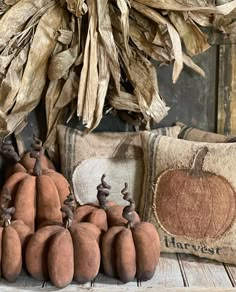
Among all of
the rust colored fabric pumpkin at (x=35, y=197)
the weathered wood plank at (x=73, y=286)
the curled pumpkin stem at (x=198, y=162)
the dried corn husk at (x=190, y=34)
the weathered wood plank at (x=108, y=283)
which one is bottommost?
the weathered wood plank at (x=108, y=283)

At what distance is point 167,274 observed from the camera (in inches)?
44.7

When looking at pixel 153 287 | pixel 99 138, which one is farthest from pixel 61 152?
pixel 153 287

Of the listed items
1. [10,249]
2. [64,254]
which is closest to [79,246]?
[64,254]

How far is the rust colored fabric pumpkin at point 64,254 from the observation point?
1055 millimetres

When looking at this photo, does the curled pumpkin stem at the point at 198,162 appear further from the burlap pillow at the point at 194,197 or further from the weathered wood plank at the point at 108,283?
the weathered wood plank at the point at 108,283

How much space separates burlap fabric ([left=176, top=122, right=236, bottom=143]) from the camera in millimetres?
1315

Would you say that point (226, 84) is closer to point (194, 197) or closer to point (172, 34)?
point (172, 34)

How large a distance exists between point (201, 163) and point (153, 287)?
0.96ft

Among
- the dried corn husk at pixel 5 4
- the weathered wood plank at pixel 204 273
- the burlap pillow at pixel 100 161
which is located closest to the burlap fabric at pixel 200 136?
the burlap pillow at pixel 100 161

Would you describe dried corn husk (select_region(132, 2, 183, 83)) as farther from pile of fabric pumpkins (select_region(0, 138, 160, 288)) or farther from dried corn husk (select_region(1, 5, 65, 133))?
pile of fabric pumpkins (select_region(0, 138, 160, 288))

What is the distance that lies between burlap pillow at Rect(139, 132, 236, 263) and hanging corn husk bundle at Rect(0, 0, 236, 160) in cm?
15

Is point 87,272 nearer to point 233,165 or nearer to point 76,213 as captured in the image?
point 76,213

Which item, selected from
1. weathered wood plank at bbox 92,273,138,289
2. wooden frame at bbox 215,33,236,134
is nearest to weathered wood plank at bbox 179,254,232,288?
weathered wood plank at bbox 92,273,138,289

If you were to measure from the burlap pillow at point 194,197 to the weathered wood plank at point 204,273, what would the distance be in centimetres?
2
